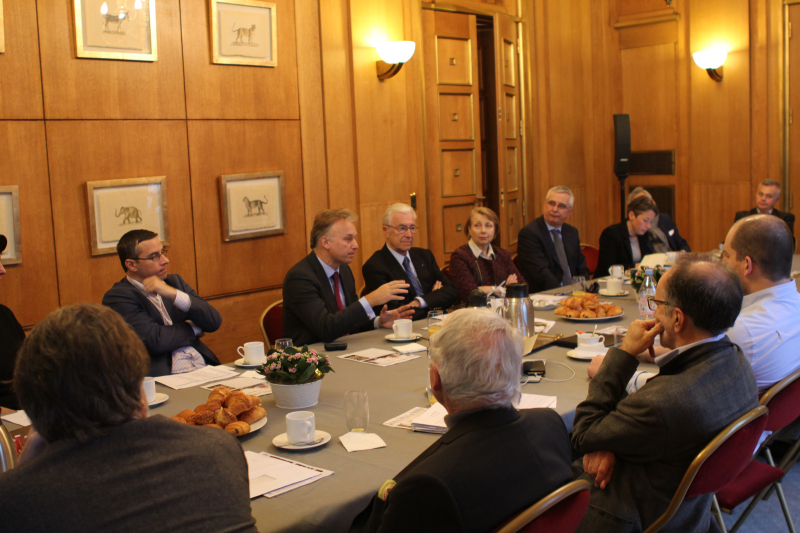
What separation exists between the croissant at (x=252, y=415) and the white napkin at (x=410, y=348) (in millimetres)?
1032

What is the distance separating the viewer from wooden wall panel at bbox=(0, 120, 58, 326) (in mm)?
4293

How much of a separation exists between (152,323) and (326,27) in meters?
3.41

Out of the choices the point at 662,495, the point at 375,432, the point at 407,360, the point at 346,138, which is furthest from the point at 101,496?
the point at 346,138

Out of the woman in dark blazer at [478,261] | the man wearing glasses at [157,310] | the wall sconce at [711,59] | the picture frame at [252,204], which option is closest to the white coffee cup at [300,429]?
the man wearing glasses at [157,310]

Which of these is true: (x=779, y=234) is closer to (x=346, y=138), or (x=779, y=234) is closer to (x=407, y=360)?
(x=407, y=360)

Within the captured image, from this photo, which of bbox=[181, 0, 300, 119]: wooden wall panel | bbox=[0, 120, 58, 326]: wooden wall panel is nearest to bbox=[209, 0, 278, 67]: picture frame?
bbox=[181, 0, 300, 119]: wooden wall panel

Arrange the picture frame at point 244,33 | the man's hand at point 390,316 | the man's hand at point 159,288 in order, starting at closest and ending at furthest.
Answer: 1. the man's hand at point 159,288
2. the man's hand at point 390,316
3. the picture frame at point 244,33

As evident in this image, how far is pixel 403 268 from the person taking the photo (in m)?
4.71

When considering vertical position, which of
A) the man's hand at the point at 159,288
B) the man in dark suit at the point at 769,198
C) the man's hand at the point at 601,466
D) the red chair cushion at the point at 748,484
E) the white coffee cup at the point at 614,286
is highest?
the man in dark suit at the point at 769,198

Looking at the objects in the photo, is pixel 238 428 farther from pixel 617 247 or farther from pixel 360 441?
pixel 617 247

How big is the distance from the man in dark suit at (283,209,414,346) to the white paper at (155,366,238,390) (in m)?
0.73

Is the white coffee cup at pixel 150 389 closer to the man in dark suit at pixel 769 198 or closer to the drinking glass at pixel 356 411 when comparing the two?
the drinking glass at pixel 356 411

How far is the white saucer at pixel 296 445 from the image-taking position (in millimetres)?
2139

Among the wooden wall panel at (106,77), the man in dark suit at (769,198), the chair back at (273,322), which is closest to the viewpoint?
the chair back at (273,322)
